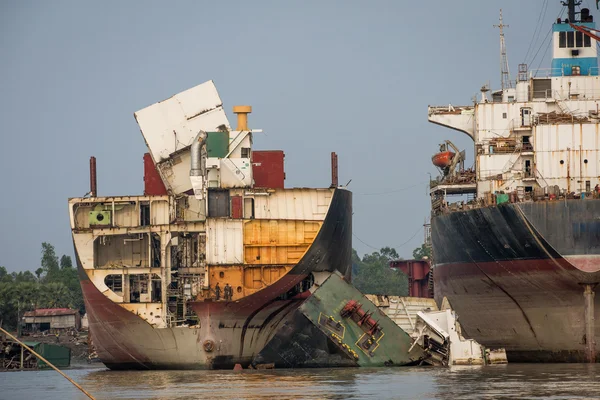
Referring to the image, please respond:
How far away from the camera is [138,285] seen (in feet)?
189

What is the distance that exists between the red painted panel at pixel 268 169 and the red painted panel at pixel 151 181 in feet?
13.7

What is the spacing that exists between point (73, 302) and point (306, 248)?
70.7 metres

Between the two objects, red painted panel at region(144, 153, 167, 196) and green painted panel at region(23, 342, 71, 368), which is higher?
red painted panel at region(144, 153, 167, 196)

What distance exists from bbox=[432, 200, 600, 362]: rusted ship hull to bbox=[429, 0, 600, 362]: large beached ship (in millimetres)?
40

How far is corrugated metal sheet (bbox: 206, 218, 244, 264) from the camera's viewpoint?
180 ft

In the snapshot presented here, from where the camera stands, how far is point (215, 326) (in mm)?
53781

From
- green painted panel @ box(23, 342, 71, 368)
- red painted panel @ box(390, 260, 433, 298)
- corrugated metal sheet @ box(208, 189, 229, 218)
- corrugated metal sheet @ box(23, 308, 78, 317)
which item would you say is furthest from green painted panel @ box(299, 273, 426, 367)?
corrugated metal sheet @ box(23, 308, 78, 317)

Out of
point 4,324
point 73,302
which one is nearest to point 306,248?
point 4,324

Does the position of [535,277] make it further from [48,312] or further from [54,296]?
[54,296]

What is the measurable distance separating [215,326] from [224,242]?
3.53 metres

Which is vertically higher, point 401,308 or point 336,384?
→ point 401,308

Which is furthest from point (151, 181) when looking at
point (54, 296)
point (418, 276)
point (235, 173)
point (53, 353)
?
point (54, 296)

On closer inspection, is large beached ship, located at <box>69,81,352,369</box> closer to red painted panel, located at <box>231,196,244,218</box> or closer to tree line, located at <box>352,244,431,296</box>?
red painted panel, located at <box>231,196,244,218</box>

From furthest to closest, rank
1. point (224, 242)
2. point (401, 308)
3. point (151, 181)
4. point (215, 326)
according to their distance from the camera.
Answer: point (151, 181)
point (401, 308)
point (224, 242)
point (215, 326)
